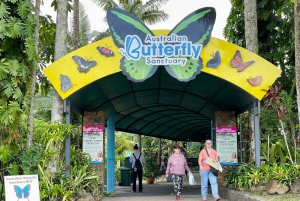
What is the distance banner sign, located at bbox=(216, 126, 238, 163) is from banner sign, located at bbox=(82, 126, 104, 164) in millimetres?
3292

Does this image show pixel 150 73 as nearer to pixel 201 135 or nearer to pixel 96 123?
pixel 96 123

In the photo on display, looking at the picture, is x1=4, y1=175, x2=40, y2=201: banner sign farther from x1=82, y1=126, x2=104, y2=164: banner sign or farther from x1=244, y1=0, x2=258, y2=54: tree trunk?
x1=244, y1=0, x2=258, y2=54: tree trunk

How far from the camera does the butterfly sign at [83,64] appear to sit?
30.4ft

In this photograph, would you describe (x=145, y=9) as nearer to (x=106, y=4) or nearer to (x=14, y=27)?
(x=106, y=4)

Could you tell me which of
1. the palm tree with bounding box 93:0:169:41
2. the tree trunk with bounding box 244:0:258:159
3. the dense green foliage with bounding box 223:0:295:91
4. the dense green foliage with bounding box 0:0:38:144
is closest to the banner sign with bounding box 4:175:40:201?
the dense green foliage with bounding box 0:0:38:144

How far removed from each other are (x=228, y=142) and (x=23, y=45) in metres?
6.14

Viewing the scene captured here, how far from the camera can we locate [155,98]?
45.7 feet

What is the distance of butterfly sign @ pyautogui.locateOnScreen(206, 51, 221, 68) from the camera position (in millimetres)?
9297

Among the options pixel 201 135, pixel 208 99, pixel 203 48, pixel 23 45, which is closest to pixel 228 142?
pixel 208 99

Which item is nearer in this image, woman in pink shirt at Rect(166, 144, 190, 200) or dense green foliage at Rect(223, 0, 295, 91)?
woman in pink shirt at Rect(166, 144, 190, 200)

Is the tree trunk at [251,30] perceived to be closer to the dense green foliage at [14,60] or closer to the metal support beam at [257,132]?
the metal support beam at [257,132]

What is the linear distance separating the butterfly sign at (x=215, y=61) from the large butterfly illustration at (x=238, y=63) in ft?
1.00

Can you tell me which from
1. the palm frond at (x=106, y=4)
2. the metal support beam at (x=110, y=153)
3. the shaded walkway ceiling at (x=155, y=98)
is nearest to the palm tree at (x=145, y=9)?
the palm frond at (x=106, y=4)

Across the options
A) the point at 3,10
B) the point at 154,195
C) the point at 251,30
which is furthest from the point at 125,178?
the point at 3,10
